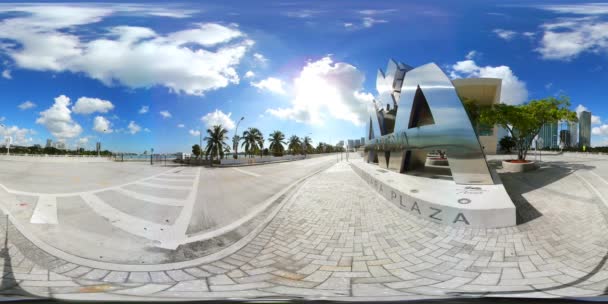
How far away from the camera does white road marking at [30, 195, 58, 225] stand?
3.96m

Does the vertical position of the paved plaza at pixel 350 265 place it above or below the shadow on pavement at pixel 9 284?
above

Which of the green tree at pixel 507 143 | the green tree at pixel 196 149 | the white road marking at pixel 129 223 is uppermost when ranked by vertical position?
the green tree at pixel 507 143

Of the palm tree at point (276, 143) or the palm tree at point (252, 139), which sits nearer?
the palm tree at point (252, 139)

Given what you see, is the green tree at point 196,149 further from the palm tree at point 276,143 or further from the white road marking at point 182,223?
the palm tree at point 276,143

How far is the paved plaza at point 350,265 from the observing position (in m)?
2.55

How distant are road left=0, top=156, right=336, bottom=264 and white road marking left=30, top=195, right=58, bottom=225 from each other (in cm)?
1

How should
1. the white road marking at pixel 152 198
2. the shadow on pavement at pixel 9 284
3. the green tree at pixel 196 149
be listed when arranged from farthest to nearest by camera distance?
the green tree at pixel 196 149, the white road marking at pixel 152 198, the shadow on pavement at pixel 9 284

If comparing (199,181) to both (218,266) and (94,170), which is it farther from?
(218,266)

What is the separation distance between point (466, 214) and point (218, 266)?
4.05 meters

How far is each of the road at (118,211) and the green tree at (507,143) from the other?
4146 cm

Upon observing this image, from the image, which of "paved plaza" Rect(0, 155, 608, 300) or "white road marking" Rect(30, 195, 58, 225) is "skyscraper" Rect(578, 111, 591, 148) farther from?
"white road marking" Rect(30, 195, 58, 225)

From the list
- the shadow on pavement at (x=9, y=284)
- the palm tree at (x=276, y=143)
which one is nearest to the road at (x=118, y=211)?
the shadow on pavement at (x=9, y=284)

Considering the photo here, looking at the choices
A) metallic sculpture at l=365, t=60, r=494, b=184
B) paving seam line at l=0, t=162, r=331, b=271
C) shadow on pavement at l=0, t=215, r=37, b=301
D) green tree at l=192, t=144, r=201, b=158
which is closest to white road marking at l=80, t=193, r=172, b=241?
paving seam line at l=0, t=162, r=331, b=271

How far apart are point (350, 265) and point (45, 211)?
5.22m
